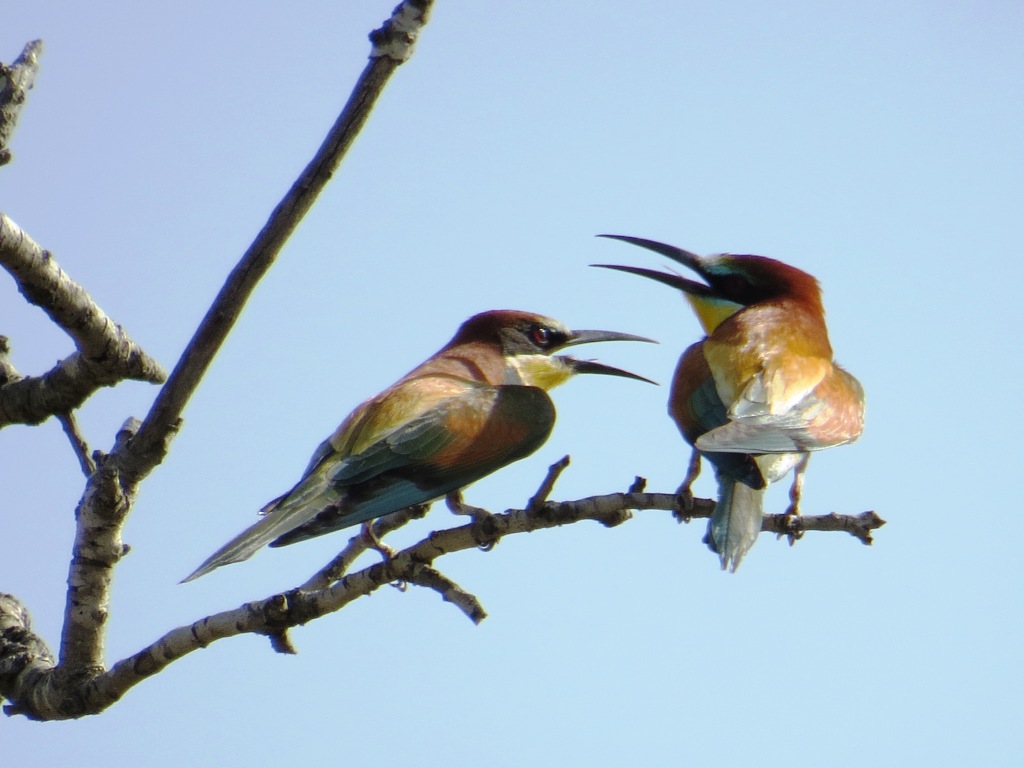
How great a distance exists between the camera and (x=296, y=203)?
2158 millimetres

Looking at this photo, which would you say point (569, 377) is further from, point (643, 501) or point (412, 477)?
point (643, 501)

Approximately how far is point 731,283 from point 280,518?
191 cm

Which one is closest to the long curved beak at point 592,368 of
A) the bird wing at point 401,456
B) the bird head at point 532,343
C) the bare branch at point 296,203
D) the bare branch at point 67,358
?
the bird head at point 532,343

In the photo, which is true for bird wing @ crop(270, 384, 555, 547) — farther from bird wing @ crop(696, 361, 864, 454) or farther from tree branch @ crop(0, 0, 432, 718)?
bird wing @ crop(696, 361, 864, 454)

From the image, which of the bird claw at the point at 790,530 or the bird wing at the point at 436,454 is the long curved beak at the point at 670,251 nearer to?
the bird wing at the point at 436,454

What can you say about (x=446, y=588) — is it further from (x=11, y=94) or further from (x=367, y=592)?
(x=11, y=94)

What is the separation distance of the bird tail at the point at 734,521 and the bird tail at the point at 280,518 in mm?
915

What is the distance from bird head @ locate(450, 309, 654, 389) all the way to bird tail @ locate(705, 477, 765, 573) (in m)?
1.45

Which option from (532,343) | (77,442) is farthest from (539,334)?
(77,442)

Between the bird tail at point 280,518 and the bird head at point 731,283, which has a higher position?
the bird head at point 731,283

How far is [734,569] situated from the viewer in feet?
9.09

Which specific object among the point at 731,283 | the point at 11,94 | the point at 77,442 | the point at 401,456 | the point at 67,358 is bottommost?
the point at 77,442

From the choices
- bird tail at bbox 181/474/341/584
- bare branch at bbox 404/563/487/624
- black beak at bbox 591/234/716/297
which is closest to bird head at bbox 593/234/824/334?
black beak at bbox 591/234/716/297

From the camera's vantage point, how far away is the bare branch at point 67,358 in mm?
2633
